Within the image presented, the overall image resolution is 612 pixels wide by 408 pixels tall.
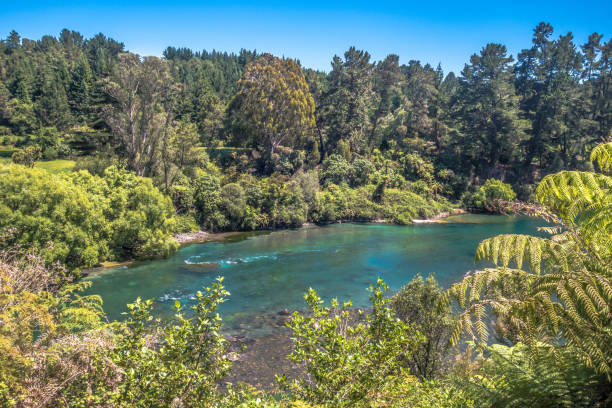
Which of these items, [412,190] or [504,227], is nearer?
[504,227]

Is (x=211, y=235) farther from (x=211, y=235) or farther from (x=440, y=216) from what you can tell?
(x=440, y=216)

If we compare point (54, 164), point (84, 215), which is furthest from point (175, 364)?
point (54, 164)

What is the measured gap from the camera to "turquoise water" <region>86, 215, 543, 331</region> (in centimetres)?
1831

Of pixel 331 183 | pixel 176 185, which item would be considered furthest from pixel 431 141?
pixel 176 185

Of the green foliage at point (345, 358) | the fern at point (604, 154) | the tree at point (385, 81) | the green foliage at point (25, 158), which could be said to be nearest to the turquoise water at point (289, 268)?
the green foliage at point (345, 358)

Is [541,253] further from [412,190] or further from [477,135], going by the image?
[477,135]

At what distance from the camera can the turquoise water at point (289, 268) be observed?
→ 60.1ft

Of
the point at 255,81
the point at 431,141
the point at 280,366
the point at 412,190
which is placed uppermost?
the point at 255,81

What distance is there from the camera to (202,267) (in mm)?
23328

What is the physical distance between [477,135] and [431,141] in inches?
280

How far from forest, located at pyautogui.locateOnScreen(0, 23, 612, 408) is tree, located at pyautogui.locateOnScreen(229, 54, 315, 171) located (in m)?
0.26

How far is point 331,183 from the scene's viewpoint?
45.8m

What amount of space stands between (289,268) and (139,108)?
21991 mm

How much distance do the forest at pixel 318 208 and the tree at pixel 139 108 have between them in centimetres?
17
